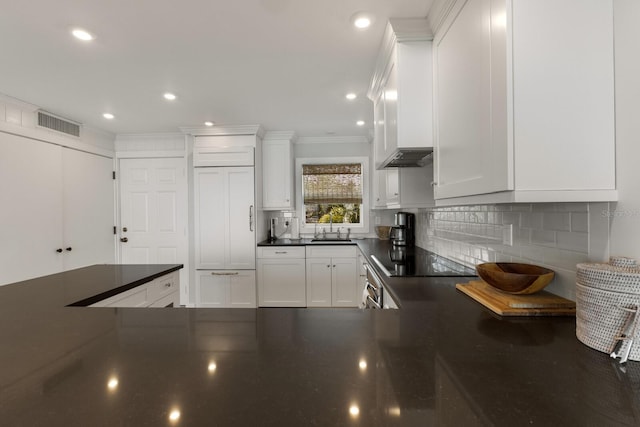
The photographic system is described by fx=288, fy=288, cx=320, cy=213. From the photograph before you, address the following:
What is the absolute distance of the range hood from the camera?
1.66 m

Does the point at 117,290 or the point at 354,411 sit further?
the point at 117,290

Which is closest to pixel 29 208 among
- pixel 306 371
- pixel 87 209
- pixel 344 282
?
pixel 87 209

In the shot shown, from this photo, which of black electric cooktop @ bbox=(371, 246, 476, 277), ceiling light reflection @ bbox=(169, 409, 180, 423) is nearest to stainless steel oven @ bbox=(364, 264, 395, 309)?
black electric cooktop @ bbox=(371, 246, 476, 277)

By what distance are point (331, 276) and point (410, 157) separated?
6.95 ft

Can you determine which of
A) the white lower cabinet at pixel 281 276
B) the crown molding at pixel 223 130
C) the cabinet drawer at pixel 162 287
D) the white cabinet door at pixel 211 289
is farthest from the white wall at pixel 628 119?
the white cabinet door at pixel 211 289

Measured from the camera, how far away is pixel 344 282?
142 inches

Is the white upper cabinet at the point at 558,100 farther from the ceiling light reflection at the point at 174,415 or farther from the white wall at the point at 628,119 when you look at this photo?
the ceiling light reflection at the point at 174,415

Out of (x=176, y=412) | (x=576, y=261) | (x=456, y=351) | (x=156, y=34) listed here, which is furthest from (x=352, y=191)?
(x=176, y=412)

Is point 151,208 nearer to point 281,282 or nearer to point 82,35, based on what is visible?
point 281,282

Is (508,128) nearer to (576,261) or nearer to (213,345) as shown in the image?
(576,261)

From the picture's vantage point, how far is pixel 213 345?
805mm

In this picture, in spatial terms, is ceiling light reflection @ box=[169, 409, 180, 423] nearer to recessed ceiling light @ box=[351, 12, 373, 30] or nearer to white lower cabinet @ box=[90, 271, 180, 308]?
white lower cabinet @ box=[90, 271, 180, 308]

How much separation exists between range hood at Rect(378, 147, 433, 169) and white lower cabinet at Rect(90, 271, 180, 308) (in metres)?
1.70

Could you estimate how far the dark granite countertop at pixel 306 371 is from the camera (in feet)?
1.75
